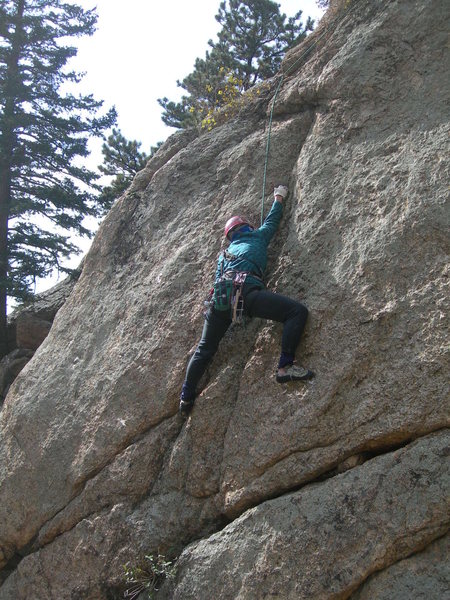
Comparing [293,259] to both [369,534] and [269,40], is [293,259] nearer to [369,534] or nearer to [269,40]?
[369,534]

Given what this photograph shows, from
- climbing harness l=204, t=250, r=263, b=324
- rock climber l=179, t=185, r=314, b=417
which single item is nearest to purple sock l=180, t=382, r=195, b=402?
rock climber l=179, t=185, r=314, b=417

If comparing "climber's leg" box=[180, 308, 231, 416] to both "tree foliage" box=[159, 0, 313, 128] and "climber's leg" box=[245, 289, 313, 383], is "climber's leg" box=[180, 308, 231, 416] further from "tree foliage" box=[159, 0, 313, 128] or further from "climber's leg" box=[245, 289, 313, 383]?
"tree foliage" box=[159, 0, 313, 128]

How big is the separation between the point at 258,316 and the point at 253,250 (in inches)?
30.0

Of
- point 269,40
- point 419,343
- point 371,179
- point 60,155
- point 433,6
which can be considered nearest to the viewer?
point 419,343

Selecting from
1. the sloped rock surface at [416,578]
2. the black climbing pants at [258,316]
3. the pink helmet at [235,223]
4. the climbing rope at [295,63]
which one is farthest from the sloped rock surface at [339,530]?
the climbing rope at [295,63]

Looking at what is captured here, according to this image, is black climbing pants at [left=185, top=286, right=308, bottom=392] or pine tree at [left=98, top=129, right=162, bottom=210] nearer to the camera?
black climbing pants at [left=185, top=286, right=308, bottom=392]

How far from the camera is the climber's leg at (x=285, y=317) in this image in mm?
5391

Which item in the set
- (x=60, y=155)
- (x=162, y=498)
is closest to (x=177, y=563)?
(x=162, y=498)

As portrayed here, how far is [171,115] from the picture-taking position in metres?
17.7

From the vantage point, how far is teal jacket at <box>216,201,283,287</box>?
6.04m

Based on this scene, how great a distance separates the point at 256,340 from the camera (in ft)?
19.8

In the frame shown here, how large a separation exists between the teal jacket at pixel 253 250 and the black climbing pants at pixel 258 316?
25 centimetres

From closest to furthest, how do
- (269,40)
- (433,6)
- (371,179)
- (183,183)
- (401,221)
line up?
(401,221)
(371,179)
(433,6)
(183,183)
(269,40)

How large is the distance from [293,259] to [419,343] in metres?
1.77
